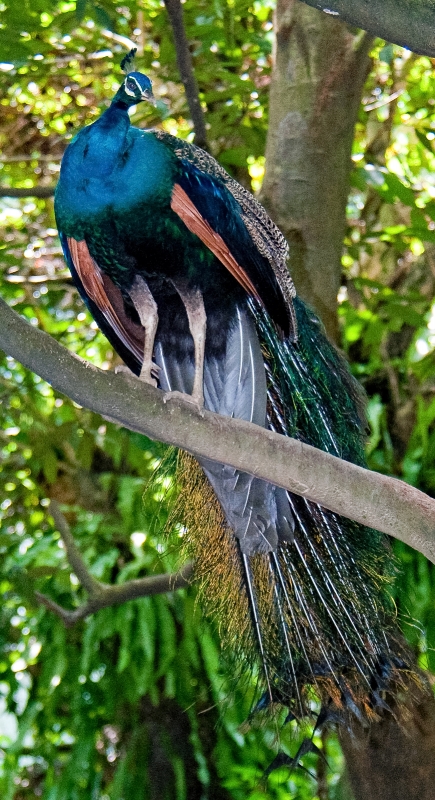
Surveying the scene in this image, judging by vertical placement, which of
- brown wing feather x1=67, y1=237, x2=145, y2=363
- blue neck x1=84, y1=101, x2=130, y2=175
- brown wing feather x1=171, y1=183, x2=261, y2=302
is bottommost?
brown wing feather x1=67, y1=237, x2=145, y2=363

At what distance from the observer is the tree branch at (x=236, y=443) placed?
1240mm

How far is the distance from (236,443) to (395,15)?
610mm

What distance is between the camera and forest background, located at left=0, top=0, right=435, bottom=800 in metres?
2.18

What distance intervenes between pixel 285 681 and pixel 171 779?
1.15 metres

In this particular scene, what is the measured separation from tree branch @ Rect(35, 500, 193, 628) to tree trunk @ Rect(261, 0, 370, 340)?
0.74m

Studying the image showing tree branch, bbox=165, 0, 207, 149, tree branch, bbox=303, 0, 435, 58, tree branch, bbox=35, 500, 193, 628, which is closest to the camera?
tree branch, bbox=303, 0, 435, 58

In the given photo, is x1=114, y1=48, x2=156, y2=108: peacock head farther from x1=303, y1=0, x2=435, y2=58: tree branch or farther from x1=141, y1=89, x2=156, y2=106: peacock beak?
x1=303, y1=0, x2=435, y2=58: tree branch

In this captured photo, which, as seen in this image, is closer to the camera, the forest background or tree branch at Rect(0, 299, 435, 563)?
tree branch at Rect(0, 299, 435, 563)

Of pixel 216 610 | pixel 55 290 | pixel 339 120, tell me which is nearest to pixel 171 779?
pixel 216 610

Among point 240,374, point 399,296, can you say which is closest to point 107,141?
point 240,374

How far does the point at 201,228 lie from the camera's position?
1549mm

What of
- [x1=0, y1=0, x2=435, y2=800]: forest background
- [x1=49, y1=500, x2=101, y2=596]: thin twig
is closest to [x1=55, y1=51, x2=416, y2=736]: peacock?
[x1=0, y1=0, x2=435, y2=800]: forest background

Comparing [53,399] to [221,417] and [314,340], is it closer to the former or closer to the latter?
[314,340]

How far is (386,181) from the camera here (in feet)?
6.81
